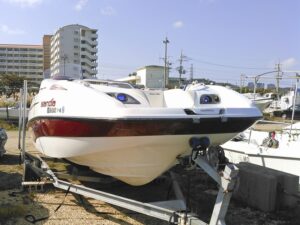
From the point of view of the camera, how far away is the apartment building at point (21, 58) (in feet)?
365

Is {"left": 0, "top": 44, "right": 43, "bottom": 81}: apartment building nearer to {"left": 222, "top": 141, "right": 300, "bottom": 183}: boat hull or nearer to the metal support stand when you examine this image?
{"left": 222, "top": 141, "right": 300, "bottom": 183}: boat hull

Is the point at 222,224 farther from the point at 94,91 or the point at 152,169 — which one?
the point at 94,91

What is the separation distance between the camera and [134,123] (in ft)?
15.0

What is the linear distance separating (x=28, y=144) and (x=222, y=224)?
28.4 ft

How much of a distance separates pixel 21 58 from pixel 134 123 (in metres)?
115

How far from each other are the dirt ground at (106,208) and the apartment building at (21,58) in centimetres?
10703

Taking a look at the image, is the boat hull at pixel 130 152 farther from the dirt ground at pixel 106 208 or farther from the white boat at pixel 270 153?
the white boat at pixel 270 153

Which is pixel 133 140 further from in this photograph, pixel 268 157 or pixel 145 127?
pixel 268 157

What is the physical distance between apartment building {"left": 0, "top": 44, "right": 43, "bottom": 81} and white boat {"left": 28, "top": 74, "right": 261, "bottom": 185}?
108 metres

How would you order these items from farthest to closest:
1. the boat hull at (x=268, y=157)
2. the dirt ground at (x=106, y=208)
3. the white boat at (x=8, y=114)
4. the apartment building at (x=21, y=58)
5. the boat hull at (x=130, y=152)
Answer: the apartment building at (x=21, y=58) < the white boat at (x=8, y=114) < the boat hull at (x=268, y=157) < the dirt ground at (x=106, y=208) < the boat hull at (x=130, y=152)

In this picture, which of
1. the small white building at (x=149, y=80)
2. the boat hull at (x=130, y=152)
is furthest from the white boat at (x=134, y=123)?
the small white building at (x=149, y=80)

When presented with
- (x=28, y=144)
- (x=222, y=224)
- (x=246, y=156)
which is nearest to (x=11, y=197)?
(x=222, y=224)

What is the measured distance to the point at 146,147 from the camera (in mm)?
4844

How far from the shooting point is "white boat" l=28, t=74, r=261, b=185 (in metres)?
4.64
